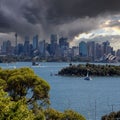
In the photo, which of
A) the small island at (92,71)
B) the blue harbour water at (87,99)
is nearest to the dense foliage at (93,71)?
the small island at (92,71)

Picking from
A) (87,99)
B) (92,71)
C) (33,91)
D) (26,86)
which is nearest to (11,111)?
(33,91)

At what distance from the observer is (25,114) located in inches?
346

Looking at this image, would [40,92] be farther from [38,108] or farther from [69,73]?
[69,73]

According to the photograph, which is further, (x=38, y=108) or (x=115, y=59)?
(x=115, y=59)

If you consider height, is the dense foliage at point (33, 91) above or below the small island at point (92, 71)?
above

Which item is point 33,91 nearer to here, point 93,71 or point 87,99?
point 87,99

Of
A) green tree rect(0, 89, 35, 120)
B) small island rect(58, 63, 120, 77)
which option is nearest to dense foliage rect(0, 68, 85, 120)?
green tree rect(0, 89, 35, 120)

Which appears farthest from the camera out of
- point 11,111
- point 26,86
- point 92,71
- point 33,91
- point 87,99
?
point 92,71

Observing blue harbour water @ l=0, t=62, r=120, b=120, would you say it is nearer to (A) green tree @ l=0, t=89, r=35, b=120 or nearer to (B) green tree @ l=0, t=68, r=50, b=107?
(B) green tree @ l=0, t=68, r=50, b=107

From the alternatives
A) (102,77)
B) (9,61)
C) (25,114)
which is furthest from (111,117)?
(9,61)

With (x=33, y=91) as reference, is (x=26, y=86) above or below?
above

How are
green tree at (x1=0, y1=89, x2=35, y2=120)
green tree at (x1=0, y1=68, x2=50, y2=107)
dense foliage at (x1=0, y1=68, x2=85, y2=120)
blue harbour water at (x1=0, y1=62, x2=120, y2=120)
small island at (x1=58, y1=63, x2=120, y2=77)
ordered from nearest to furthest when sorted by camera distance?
green tree at (x1=0, y1=89, x2=35, y2=120), dense foliage at (x1=0, y1=68, x2=85, y2=120), green tree at (x1=0, y1=68, x2=50, y2=107), blue harbour water at (x1=0, y1=62, x2=120, y2=120), small island at (x1=58, y1=63, x2=120, y2=77)

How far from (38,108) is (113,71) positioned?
77673mm

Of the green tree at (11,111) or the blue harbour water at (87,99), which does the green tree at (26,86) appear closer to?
the green tree at (11,111)
